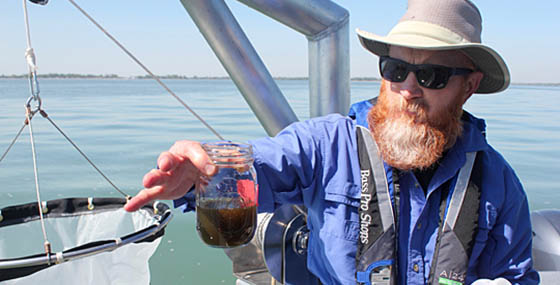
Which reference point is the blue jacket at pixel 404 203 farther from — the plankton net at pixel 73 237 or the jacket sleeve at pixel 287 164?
the plankton net at pixel 73 237

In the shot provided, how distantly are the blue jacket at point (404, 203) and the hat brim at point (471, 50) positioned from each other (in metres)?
0.28

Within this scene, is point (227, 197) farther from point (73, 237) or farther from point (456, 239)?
point (73, 237)

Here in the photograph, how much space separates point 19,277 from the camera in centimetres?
154

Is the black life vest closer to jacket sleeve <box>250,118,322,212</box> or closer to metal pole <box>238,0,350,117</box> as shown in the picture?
jacket sleeve <box>250,118,322,212</box>

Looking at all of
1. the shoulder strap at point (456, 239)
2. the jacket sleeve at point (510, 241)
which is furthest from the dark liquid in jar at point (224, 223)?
the jacket sleeve at point (510, 241)

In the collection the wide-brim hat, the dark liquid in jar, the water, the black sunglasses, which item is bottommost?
the water

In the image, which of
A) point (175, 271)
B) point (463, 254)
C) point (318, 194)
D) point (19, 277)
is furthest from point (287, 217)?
point (175, 271)

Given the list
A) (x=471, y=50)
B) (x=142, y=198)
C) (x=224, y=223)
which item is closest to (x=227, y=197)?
(x=224, y=223)

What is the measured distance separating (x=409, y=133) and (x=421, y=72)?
0.23 meters

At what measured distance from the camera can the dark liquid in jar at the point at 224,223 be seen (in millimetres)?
1162

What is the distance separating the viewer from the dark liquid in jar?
116 centimetres

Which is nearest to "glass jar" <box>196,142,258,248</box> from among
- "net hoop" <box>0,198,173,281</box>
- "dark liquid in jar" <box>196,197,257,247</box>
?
"dark liquid in jar" <box>196,197,257,247</box>

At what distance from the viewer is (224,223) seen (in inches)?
45.8

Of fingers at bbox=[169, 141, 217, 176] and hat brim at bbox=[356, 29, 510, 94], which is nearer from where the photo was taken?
fingers at bbox=[169, 141, 217, 176]
